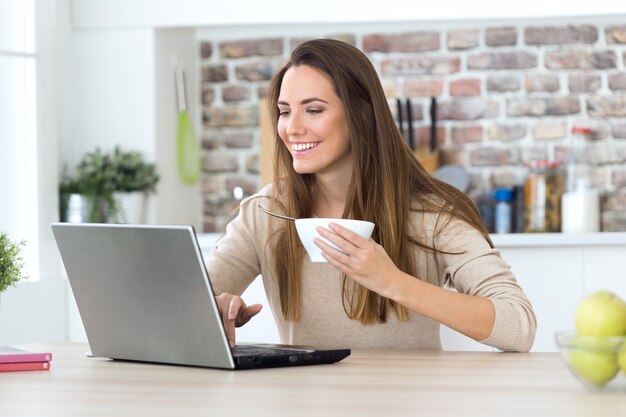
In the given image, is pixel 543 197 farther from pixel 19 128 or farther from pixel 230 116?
pixel 19 128

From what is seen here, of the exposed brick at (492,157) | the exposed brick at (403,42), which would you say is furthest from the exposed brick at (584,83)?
the exposed brick at (403,42)

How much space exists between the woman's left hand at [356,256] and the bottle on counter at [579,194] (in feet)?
7.63

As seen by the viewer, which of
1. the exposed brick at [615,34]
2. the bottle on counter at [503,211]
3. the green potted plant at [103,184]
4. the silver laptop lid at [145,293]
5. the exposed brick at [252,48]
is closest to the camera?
the silver laptop lid at [145,293]

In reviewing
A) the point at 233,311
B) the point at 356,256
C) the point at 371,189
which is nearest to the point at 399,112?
the point at 371,189

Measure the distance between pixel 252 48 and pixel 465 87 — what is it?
0.95 meters

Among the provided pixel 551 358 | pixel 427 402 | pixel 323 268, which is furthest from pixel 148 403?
pixel 323 268

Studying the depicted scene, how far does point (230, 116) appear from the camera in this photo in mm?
4574

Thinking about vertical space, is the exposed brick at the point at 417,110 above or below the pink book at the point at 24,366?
above

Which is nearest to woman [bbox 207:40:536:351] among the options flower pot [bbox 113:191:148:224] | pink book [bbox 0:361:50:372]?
pink book [bbox 0:361:50:372]

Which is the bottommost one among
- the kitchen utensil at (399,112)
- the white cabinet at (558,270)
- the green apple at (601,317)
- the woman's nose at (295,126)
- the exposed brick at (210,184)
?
the white cabinet at (558,270)

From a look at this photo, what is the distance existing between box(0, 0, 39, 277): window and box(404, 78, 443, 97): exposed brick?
5.12 feet

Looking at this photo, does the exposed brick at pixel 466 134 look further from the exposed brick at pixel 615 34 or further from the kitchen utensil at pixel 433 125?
the exposed brick at pixel 615 34

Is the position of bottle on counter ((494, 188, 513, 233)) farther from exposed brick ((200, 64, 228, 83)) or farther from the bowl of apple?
the bowl of apple

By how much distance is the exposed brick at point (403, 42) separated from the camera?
4.39 meters
